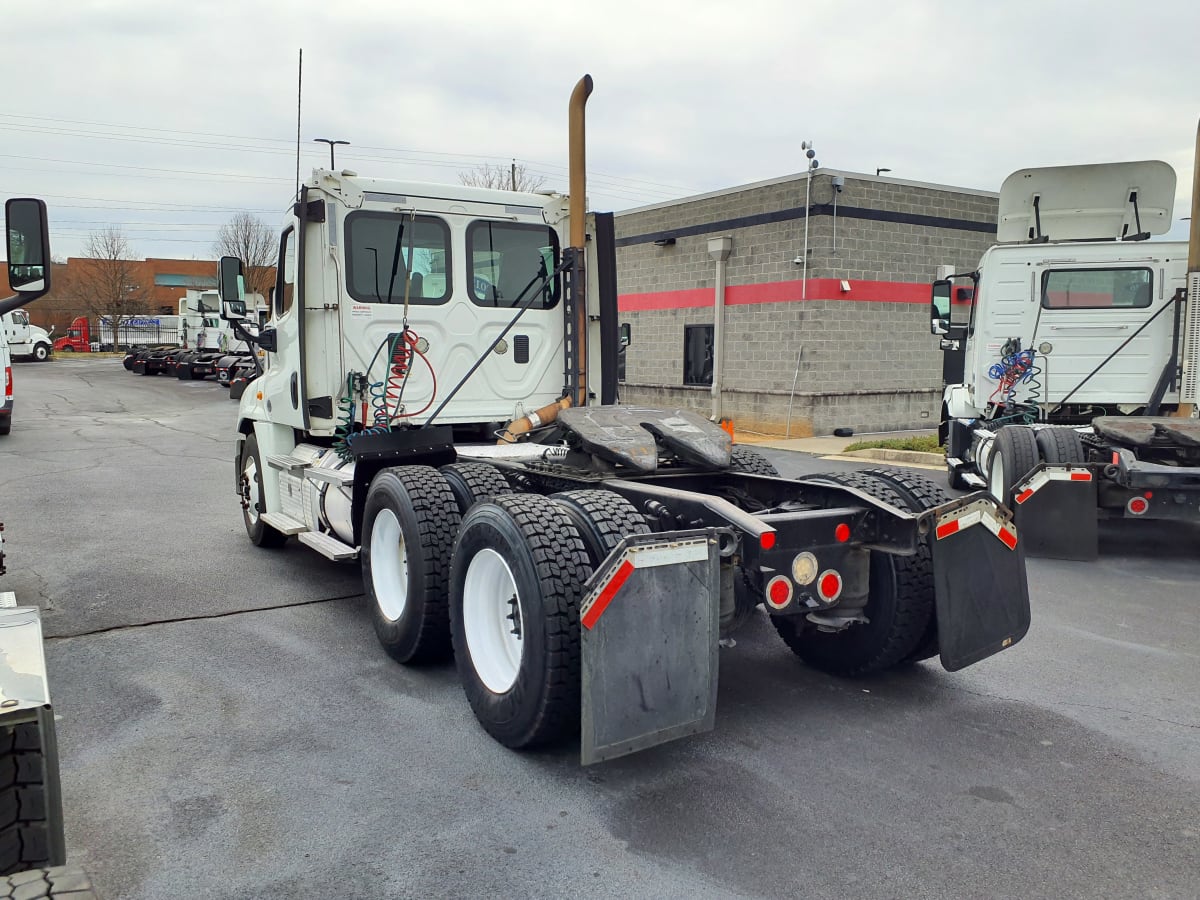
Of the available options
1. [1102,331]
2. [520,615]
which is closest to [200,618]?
[520,615]

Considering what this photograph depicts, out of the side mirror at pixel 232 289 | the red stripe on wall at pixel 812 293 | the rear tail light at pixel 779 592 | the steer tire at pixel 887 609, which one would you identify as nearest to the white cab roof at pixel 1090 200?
the steer tire at pixel 887 609

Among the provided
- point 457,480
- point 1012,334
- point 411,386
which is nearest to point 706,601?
point 457,480

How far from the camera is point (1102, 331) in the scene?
31.1 feet

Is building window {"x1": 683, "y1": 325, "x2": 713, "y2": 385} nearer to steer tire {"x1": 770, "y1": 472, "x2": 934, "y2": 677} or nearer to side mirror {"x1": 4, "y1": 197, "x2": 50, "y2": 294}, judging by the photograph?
steer tire {"x1": 770, "y1": 472, "x2": 934, "y2": 677}

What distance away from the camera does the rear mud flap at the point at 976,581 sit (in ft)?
13.8

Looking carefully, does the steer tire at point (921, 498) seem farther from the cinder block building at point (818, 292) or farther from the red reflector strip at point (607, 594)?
the cinder block building at point (818, 292)

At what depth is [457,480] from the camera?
5.23 m

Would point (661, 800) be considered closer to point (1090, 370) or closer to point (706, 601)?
point (706, 601)

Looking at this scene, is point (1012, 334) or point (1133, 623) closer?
point (1133, 623)

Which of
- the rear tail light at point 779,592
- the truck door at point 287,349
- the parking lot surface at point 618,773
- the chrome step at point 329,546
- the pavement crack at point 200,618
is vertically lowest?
the parking lot surface at point 618,773

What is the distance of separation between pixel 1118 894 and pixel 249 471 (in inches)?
272

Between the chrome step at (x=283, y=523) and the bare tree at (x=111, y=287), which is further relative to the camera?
the bare tree at (x=111, y=287)

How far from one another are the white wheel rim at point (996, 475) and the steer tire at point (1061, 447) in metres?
0.37

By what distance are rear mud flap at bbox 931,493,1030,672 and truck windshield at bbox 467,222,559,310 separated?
366cm
